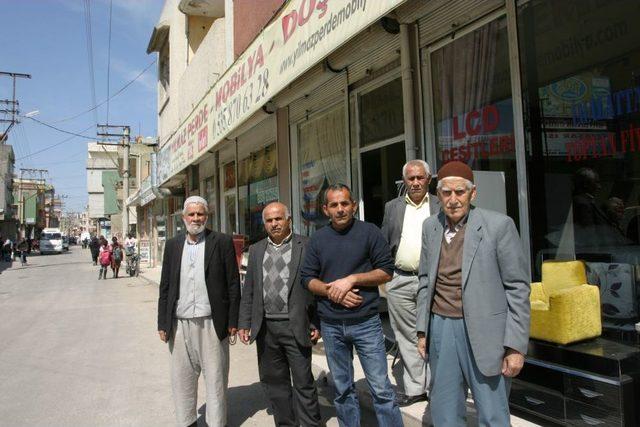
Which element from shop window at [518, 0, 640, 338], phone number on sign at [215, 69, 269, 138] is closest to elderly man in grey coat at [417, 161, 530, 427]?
shop window at [518, 0, 640, 338]

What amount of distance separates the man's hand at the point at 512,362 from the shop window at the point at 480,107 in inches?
73.2

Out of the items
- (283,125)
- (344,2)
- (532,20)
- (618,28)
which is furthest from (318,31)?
(283,125)

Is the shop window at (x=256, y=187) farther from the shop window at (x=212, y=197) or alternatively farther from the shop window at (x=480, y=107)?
the shop window at (x=480, y=107)

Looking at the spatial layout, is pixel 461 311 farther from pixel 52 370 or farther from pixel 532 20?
pixel 52 370

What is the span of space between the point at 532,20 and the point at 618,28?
741 mm

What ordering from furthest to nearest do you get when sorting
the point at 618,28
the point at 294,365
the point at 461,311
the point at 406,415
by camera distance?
the point at 618,28 < the point at 406,415 < the point at 294,365 < the point at 461,311

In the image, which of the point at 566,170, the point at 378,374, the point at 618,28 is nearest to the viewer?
the point at 378,374

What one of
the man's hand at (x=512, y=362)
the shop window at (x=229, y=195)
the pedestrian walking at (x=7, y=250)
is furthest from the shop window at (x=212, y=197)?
the pedestrian walking at (x=7, y=250)

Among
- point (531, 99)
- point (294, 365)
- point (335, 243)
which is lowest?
point (294, 365)

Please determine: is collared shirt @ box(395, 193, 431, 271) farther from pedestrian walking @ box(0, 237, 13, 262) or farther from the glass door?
pedestrian walking @ box(0, 237, 13, 262)

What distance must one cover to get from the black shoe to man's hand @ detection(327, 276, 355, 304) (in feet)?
4.56

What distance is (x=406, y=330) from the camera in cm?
407

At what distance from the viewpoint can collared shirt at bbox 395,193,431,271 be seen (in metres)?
3.96

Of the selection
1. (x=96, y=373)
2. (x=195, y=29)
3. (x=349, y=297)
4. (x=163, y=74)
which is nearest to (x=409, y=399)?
(x=349, y=297)
